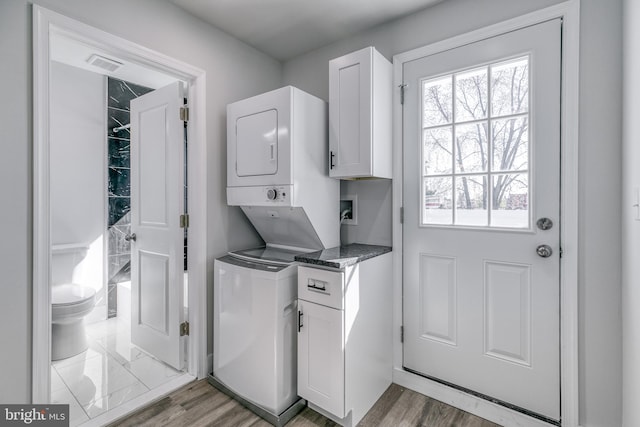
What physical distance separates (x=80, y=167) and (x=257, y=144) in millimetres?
2175

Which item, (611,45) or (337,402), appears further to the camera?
(337,402)

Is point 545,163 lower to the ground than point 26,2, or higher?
lower

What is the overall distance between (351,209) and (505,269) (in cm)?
107

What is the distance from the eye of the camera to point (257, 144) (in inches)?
79.7

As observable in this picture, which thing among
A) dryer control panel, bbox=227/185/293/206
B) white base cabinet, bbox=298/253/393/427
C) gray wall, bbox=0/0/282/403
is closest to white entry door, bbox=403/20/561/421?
white base cabinet, bbox=298/253/393/427

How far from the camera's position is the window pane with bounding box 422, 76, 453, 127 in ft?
6.35

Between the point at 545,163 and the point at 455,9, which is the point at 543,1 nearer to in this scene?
the point at 455,9

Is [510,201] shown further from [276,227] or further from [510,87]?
[276,227]

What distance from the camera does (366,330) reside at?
1.84 meters

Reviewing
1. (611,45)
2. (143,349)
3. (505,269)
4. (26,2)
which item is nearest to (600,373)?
(505,269)

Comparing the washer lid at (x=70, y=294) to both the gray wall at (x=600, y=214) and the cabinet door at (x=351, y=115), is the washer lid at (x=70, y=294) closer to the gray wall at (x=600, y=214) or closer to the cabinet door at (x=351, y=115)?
the cabinet door at (x=351, y=115)

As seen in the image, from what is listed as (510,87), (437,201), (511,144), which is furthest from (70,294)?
(510,87)

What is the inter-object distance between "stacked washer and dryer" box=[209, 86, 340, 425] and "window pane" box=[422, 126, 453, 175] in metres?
0.64

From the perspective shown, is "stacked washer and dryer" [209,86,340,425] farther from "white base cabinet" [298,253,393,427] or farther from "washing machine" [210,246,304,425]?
"white base cabinet" [298,253,393,427]
